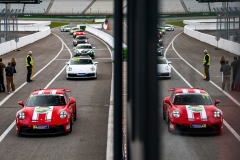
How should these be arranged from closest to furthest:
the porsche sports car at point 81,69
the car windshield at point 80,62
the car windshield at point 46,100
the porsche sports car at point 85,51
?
1. the car windshield at point 46,100
2. the porsche sports car at point 81,69
3. the car windshield at point 80,62
4. the porsche sports car at point 85,51

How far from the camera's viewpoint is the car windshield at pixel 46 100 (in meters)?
10.1

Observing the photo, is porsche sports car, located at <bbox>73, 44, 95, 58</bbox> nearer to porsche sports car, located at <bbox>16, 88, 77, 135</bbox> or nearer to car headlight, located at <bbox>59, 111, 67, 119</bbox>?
porsche sports car, located at <bbox>16, 88, 77, 135</bbox>

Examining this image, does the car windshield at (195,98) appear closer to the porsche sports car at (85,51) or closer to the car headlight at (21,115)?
the car headlight at (21,115)

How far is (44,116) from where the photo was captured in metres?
9.54

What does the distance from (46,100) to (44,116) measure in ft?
2.67

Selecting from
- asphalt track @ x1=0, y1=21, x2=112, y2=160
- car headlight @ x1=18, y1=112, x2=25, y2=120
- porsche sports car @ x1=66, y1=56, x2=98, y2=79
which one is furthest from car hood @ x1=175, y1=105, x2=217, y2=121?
porsche sports car @ x1=66, y1=56, x2=98, y2=79

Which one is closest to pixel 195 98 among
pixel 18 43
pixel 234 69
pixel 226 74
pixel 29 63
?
pixel 226 74

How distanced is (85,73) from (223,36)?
1785 cm

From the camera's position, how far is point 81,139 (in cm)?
924

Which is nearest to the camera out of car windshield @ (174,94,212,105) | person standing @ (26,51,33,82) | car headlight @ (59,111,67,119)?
car windshield @ (174,94,212,105)

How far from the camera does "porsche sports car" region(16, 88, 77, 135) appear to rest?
940 cm

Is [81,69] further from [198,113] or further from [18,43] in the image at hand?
[198,113]

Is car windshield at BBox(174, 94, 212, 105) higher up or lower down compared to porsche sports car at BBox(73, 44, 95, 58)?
lower down

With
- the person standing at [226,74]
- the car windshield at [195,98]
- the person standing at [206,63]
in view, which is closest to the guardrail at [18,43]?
the car windshield at [195,98]
